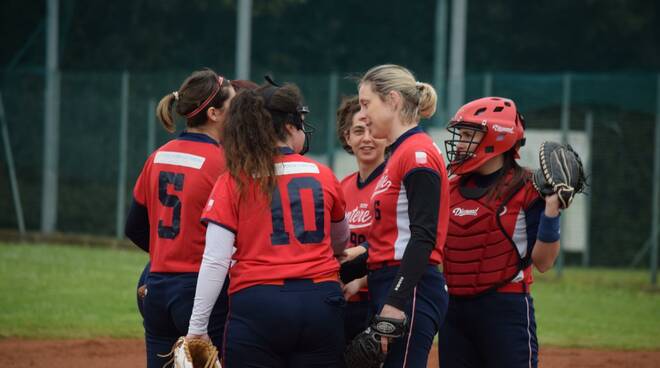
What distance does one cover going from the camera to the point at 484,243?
5125 millimetres

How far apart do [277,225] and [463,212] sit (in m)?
1.16

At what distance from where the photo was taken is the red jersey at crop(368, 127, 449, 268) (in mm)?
4590

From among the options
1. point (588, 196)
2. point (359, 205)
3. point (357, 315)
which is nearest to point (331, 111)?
→ point (588, 196)

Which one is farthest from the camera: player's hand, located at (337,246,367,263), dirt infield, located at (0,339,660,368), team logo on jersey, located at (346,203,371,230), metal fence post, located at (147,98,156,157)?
metal fence post, located at (147,98,156,157)

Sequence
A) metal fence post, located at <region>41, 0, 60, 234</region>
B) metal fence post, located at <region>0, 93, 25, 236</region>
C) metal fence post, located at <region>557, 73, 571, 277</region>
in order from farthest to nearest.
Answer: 1. metal fence post, located at <region>0, 93, 25, 236</region>
2. metal fence post, located at <region>41, 0, 60, 234</region>
3. metal fence post, located at <region>557, 73, 571, 277</region>

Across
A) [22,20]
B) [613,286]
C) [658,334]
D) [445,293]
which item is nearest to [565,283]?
[613,286]

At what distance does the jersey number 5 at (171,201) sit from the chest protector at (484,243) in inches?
54.8

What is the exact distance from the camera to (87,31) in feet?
78.9

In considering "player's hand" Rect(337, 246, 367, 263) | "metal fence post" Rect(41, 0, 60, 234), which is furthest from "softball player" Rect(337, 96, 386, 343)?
→ "metal fence post" Rect(41, 0, 60, 234)

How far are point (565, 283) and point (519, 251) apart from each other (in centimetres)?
965

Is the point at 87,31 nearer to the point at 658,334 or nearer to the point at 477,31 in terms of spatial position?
the point at 477,31

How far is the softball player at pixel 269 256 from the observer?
14.5ft

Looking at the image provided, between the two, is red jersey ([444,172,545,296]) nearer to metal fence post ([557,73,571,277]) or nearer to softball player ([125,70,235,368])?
softball player ([125,70,235,368])

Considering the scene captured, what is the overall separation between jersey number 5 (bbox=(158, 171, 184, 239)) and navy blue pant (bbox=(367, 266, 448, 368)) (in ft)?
3.44
